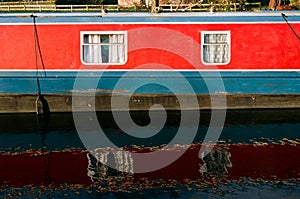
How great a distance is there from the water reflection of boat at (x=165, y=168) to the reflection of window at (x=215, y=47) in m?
3.24

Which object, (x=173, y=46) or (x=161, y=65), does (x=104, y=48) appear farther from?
(x=173, y=46)

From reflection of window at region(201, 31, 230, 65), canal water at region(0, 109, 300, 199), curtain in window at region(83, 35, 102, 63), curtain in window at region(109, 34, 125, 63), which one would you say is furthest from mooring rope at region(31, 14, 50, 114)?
reflection of window at region(201, 31, 230, 65)

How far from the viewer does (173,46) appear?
11844 mm

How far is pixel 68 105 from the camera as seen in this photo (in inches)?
469

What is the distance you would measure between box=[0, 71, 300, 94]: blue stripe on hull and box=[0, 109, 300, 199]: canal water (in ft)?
2.48

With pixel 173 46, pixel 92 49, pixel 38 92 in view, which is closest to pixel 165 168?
pixel 173 46

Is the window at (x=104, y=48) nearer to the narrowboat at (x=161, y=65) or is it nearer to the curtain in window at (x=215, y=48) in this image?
the narrowboat at (x=161, y=65)

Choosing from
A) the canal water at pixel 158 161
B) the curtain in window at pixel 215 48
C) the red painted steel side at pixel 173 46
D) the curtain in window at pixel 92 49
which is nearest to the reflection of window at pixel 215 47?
the curtain in window at pixel 215 48

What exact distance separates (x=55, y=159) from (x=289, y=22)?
796 centimetres

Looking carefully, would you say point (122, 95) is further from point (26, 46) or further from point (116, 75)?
point (26, 46)

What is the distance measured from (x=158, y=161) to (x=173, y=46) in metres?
4.39

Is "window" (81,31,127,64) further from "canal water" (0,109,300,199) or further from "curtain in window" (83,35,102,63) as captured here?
"canal water" (0,109,300,199)

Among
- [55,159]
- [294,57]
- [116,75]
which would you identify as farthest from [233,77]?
[55,159]

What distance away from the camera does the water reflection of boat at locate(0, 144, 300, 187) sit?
25.6ft
